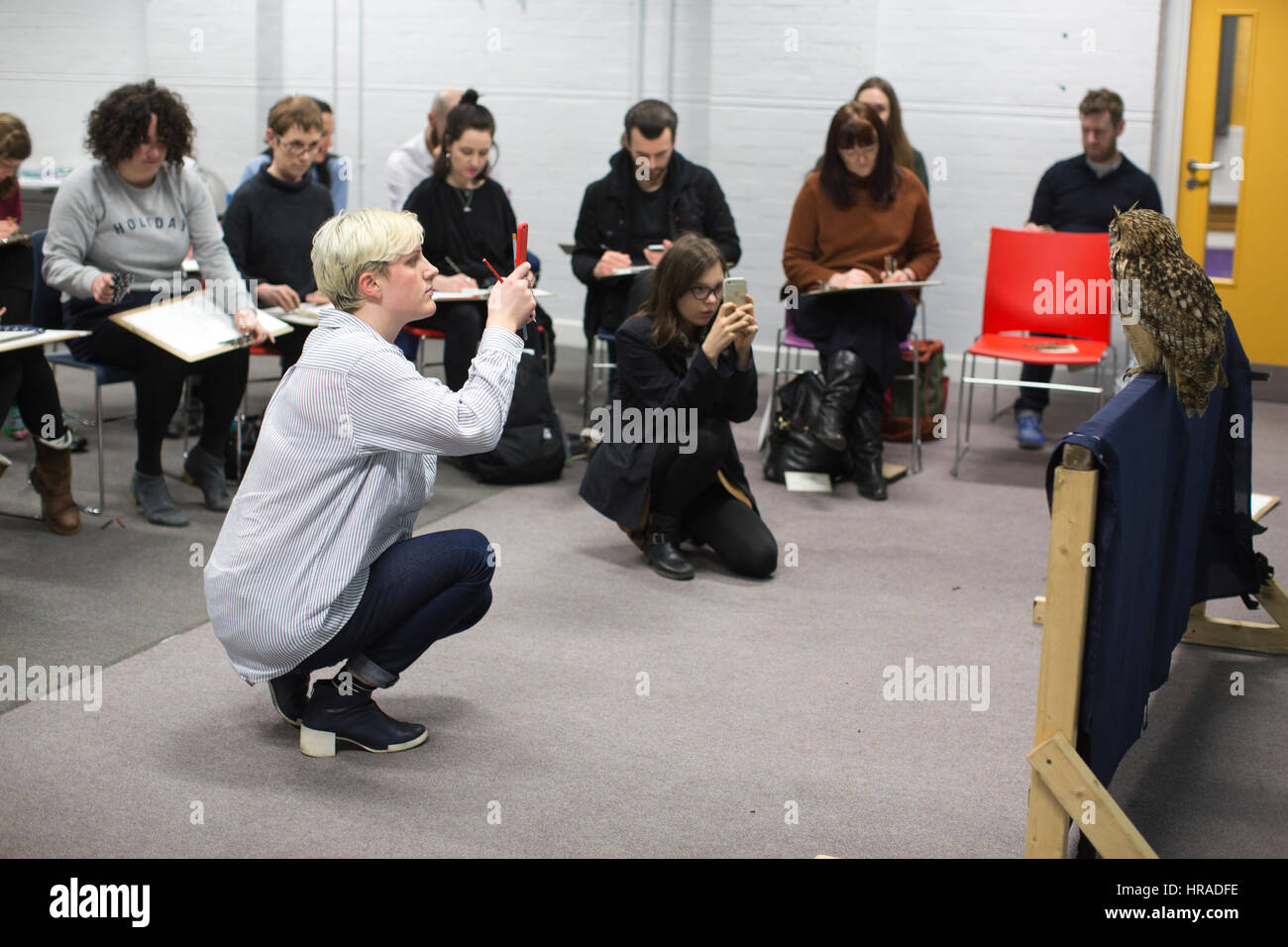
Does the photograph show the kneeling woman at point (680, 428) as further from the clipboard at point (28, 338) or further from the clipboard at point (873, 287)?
the clipboard at point (28, 338)

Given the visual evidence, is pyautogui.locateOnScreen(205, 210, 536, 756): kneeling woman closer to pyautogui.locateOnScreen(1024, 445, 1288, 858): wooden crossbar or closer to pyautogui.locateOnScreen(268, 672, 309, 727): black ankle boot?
pyautogui.locateOnScreen(268, 672, 309, 727): black ankle boot

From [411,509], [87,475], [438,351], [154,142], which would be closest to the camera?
[411,509]

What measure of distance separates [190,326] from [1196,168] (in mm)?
4491

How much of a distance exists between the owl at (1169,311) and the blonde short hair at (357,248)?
140 cm

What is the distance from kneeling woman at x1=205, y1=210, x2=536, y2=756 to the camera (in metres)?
2.46

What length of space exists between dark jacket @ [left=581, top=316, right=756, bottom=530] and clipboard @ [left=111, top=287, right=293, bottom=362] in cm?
117

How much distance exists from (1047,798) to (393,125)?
234 inches

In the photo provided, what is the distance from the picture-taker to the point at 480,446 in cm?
249

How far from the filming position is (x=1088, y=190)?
5703 millimetres

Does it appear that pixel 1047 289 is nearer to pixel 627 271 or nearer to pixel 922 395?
pixel 922 395

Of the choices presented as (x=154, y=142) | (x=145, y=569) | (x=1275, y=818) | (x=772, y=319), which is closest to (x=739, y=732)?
(x=1275, y=818)

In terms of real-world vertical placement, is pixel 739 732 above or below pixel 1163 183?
below
